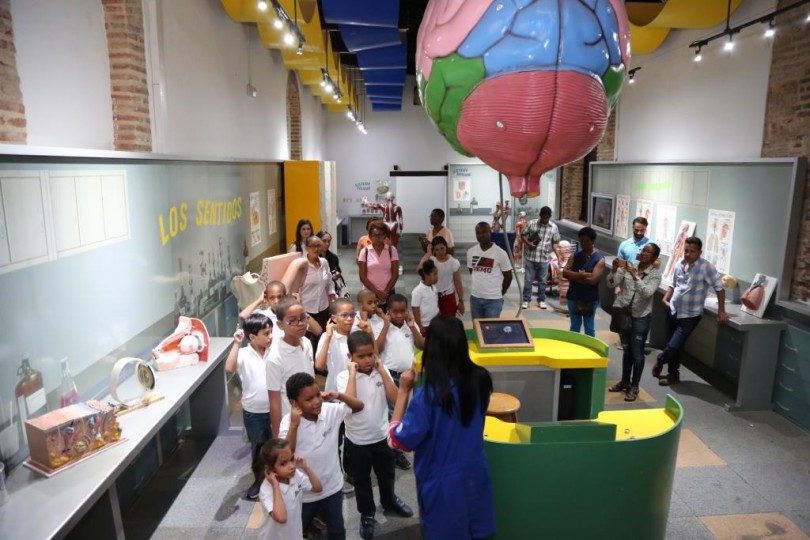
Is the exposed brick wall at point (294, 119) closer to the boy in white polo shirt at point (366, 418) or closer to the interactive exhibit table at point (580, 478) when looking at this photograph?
the boy in white polo shirt at point (366, 418)

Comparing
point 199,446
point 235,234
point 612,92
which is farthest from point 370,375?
point 235,234

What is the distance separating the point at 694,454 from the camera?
455cm

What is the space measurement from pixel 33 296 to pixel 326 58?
22.9 feet

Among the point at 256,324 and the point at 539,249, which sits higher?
the point at 256,324

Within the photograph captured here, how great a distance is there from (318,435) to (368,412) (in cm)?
41

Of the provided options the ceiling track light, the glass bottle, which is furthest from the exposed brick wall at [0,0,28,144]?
the ceiling track light

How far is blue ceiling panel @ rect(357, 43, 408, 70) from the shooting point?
8.47 metres

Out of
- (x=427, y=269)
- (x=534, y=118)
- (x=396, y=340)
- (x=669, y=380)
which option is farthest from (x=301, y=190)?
(x=534, y=118)

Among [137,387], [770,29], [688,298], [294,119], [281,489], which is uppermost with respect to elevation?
[770,29]

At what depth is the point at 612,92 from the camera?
188cm

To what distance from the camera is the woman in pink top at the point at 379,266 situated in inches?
223

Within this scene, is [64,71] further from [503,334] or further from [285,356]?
[503,334]

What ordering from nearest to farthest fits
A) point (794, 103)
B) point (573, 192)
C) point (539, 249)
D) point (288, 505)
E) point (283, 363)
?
point (288, 505), point (283, 363), point (794, 103), point (539, 249), point (573, 192)

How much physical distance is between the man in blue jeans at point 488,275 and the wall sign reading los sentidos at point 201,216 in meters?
2.50
